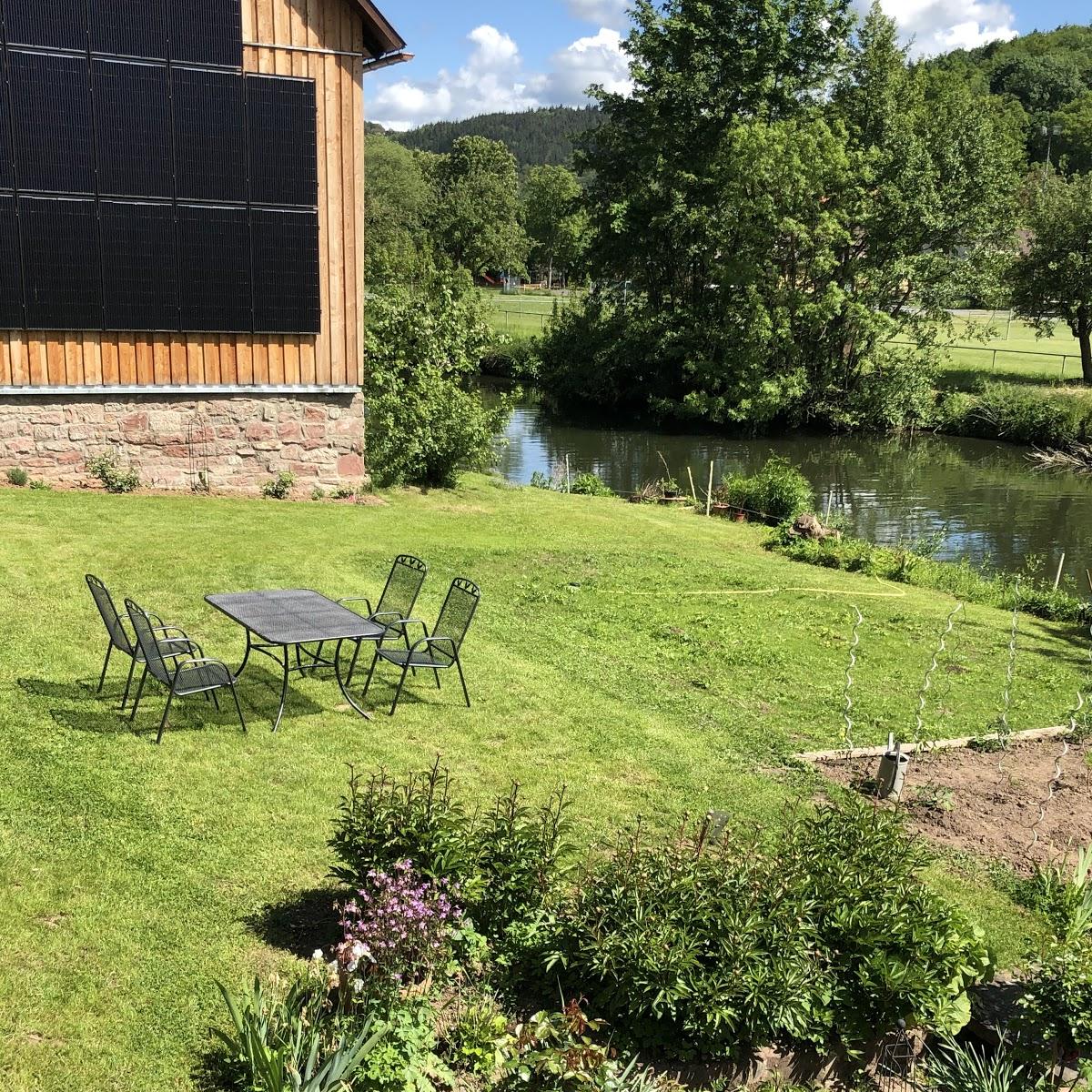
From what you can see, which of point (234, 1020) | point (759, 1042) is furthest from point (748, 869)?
point (234, 1020)

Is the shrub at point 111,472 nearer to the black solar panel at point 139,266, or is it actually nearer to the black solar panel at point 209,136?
the black solar panel at point 139,266

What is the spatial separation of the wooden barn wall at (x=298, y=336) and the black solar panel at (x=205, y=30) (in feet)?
0.57

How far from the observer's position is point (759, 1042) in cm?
418

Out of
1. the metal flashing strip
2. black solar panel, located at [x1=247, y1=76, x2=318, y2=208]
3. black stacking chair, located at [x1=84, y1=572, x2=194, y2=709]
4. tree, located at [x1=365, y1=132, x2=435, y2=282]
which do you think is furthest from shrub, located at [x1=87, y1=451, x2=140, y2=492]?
tree, located at [x1=365, y1=132, x2=435, y2=282]

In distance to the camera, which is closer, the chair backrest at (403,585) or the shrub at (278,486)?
the chair backrest at (403,585)

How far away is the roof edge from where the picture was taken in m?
14.2

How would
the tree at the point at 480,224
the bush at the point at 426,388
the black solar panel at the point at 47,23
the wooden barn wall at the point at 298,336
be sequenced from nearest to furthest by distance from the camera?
the black solar panel at the point at 47,23 < the wooden barn wall at the point at 298,336 < the bush at the point at 426,388 < the tree at the point at 480,224

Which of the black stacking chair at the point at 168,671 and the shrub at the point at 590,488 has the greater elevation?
the black stacking chair at the point at 168,671

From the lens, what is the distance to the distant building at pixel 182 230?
44.3 ft

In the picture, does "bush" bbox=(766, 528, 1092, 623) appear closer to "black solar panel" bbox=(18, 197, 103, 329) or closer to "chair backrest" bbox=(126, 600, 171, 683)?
"black solar panel" bbox=(18, 197, 103, 329)

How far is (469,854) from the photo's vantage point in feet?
15.5

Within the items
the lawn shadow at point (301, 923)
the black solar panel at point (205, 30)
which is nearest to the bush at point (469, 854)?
the lawn shadow at point (301, 923)

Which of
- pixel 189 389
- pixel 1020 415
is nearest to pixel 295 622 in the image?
pixel 189 389

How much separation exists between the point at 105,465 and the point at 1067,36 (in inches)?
5488
